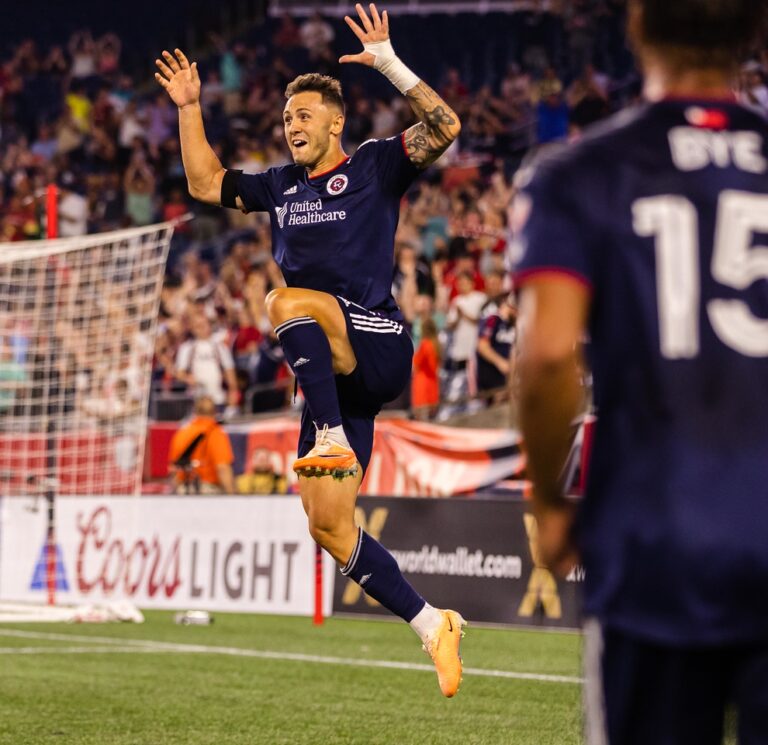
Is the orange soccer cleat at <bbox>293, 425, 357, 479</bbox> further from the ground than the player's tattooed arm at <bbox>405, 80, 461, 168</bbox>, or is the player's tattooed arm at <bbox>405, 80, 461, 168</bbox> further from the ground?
the player's tattooed arm at <bbox>405, 80, 461, 168</bbox>

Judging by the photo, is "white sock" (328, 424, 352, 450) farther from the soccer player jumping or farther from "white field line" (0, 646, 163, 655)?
"white field line" (0, 646, 163, 655)

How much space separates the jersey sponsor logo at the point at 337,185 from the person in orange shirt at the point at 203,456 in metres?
8.76

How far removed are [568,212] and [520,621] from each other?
362 inches

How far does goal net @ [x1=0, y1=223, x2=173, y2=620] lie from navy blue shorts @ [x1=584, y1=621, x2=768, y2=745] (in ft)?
35.7

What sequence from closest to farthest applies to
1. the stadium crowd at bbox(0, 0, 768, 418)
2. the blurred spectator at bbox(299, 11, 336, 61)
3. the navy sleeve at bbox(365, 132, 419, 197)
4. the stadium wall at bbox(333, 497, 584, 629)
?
the navy sleeve at bbox(365, 132, 419, 197) < the stadium wall at bbox(333, 497, 584, 629) < the stadium crowd at bbox(0, 0, 768, 418) < the blurred spectator at bbox(299, 11, 336, 61)

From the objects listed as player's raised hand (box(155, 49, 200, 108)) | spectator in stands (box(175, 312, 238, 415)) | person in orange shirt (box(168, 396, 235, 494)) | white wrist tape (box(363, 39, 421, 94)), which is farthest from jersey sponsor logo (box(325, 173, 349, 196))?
spectator in stands (box(175, 312, 238, 415))

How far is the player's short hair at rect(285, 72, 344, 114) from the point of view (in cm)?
645

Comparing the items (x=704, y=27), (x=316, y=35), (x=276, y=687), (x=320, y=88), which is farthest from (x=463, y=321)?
(x=704, y=27)

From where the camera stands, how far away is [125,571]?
13.9 metres

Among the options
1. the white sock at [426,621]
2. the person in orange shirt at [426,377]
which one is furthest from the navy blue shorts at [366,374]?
the person in orange shirt at [426,377]

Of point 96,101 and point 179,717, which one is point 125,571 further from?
point 96,101

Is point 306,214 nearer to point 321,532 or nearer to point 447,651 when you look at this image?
point 321,532

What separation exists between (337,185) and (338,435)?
103cm

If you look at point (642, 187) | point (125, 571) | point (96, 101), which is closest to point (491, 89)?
point (96, 101)
